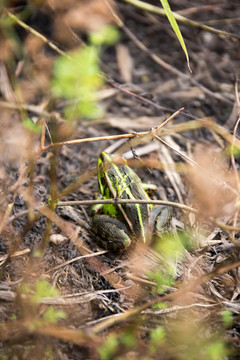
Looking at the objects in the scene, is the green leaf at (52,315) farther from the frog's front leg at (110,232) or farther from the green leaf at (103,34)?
the green leaf at (103,34)

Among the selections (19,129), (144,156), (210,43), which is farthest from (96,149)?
(210,43)

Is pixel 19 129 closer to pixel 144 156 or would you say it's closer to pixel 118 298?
pixel 144 156

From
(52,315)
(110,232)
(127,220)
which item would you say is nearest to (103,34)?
(127,220)

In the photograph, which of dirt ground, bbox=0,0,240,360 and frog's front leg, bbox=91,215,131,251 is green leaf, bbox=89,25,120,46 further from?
frog's front leg, bbox=91,215,131,251

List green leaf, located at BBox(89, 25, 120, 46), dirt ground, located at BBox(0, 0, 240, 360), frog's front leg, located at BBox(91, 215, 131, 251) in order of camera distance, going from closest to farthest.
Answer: dirt ground, located at BBox(0, 0, 240, 360)
frog's front leg, located at BBox(91, 215, 131, 251)
green leaf, located at BBox(89, 25, 120, 46)

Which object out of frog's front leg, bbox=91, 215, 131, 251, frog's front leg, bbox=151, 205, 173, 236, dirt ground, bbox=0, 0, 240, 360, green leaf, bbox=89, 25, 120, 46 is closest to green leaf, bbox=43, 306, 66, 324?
dirt ground, bbox=0, 0, 240, 360

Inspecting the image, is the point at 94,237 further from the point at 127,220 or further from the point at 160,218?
the point at 160,218
